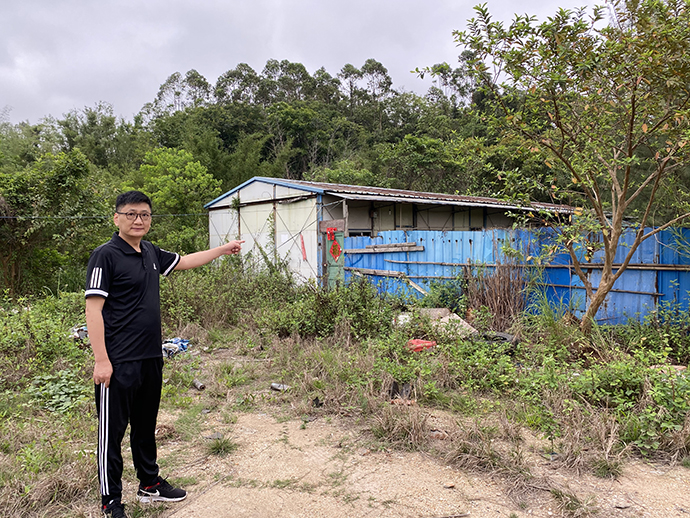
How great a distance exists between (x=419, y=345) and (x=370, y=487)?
2.61 m

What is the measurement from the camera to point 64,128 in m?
30.4

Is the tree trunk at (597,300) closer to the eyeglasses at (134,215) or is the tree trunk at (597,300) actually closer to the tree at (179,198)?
the eyeglasses at (134,215)

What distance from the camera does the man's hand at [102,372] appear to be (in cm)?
236

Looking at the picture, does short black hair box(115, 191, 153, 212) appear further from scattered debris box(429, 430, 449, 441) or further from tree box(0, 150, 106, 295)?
tree box(0, 150, 106, 295)

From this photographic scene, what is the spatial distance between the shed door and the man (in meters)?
7.45

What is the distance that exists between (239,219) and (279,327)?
7.74 metres

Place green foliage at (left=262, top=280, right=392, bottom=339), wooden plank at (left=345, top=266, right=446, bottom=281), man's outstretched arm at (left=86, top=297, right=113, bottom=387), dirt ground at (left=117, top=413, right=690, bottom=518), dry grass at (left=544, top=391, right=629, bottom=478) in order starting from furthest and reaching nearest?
wooden plank at (left=345, top=266, right=446, bottom=281)
green foliage at (left=262, top=280, right=392, bottom=339)
dry grass at (left=544, top=391, right=629, bottom=478)
dirt ground at (left=117, top=413, right=690, bottom=518)
man's outstretched arm at (left=86, top=297, right=113, bottom=387)

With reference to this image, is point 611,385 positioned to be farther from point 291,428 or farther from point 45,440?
point 45,440

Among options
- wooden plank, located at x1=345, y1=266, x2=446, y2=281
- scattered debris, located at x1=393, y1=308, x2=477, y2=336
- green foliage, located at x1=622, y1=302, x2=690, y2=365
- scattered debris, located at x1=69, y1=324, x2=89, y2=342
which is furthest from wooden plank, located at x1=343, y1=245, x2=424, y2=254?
scattered debris, located at x1=69, y1=324, x2=89, y2=342

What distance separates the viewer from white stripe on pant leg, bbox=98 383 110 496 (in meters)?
2.41

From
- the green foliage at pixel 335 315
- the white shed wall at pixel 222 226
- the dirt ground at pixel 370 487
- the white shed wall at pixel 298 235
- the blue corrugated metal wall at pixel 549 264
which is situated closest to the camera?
the dirt ground at pixel 370 487

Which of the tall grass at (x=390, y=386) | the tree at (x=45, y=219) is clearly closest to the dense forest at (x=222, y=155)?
the tree at (x=45, y=219)

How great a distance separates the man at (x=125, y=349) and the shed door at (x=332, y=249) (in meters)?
7.45

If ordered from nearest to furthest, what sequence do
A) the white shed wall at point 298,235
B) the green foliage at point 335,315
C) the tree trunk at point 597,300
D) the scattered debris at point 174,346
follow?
the tree trunk at point 597,300 → the scattered debris at point 174,346 → the green foliage at point 335,315 → the white shed wall at point 298,235
